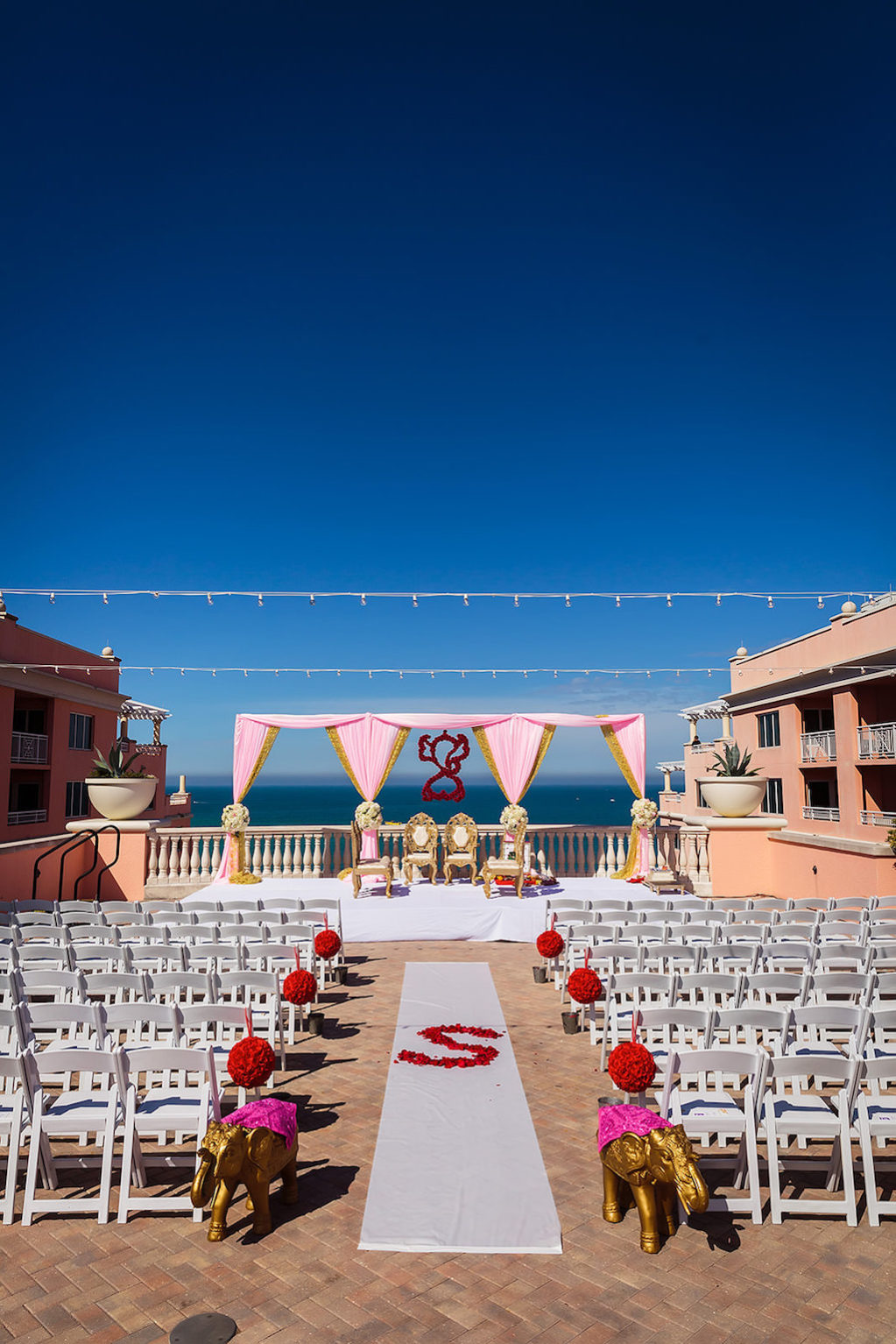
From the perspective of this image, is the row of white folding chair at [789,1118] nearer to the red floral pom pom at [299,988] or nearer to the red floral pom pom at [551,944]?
the red floral pom pom at [299,988]

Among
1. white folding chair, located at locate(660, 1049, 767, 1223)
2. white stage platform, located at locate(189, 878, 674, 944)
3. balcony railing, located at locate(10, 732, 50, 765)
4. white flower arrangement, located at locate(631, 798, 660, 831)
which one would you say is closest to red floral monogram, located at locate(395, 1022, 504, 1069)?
white folding chair, located at locate(660, 1049, 767, 1223)

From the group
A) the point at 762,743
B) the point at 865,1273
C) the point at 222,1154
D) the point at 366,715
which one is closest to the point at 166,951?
the point at 222,1154

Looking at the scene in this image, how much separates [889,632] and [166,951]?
14.1 metres

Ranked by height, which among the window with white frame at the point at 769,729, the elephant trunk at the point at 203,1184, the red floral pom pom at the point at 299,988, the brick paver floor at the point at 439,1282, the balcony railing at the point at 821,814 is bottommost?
the brick paver floor at the point at 439,1282

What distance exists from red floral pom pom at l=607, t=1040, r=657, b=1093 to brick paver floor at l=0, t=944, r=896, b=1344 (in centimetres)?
54

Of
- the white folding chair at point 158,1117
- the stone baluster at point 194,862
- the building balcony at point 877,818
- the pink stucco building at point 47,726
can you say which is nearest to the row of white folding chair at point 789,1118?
the white folding chair at point 158,1117

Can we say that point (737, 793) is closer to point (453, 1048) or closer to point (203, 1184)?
point (453, 1048)

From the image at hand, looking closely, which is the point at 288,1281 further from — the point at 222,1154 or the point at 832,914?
the point at 832,914

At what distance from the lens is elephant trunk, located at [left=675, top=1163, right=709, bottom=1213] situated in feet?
11.5

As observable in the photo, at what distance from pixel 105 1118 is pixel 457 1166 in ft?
6.34

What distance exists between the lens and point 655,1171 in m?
3.70

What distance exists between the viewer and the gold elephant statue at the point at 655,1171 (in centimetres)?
363

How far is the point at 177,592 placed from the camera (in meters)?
12.1

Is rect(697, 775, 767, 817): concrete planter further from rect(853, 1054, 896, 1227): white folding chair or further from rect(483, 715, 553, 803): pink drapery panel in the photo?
rect(853, 1054, 896, 1227): white folding chair
